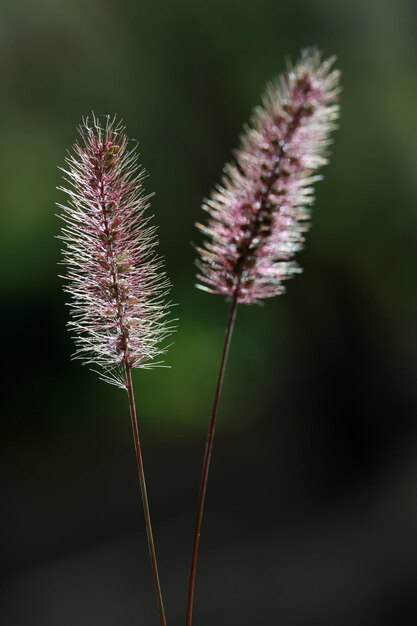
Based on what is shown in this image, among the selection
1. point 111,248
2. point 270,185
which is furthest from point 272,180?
point 111,248

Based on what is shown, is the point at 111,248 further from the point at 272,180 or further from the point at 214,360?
the point at 214,360

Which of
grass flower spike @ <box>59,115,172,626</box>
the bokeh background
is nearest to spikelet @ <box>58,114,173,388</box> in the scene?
grass flower spike @ <box>59,115,172,626</box>

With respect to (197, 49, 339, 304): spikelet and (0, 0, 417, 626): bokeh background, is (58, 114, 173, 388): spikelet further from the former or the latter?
(0, 0, 417, 626): bokeh background

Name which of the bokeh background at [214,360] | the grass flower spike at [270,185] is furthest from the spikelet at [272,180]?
the bokeh background at [214,360]

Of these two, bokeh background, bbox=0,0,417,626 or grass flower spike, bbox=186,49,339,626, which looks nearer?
grass flower spike, bbox=186,49,339,626

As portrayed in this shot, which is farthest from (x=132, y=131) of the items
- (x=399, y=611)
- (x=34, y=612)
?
(x=399, y=611)

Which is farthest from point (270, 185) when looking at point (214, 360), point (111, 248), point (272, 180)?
point (214, 360)

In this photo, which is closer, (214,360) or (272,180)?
(272,180)

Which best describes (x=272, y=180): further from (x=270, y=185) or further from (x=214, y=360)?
(x=214, y=360)
